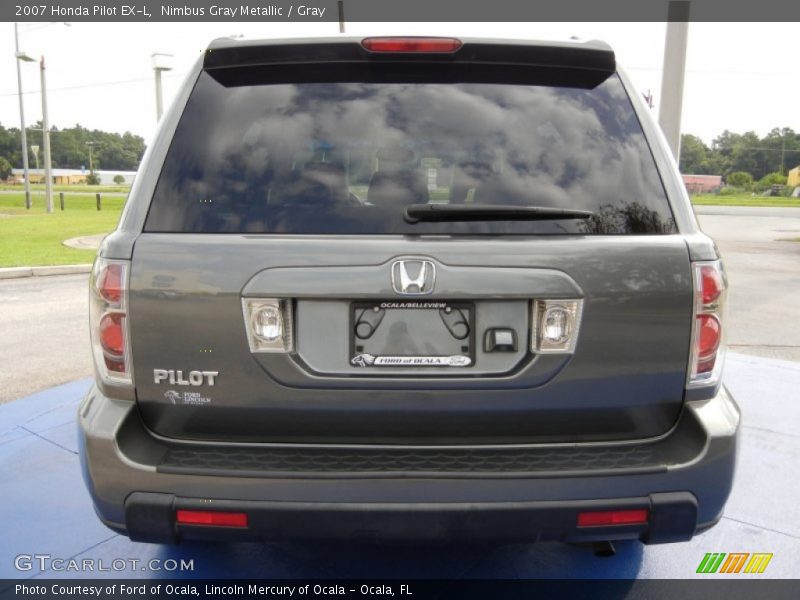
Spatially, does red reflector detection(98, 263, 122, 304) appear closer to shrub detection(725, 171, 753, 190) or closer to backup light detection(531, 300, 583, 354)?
backup light detection(531, 300, 583, 354)

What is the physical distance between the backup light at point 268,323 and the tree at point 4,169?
108053mm

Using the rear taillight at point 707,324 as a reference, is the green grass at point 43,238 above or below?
below

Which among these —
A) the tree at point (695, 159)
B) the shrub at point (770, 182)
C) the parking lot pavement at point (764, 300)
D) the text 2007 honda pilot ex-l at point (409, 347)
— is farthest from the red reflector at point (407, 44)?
the tree at point (695, 159)

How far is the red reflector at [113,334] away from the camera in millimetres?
1903

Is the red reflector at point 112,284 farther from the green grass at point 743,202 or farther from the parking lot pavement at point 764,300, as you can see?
the green grass at point 743,202

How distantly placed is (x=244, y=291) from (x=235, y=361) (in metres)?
0.20

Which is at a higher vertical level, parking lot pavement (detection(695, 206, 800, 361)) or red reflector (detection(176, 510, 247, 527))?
red reflector (detection(176, 510, 247, 527))

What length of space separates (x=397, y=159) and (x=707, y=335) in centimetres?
104

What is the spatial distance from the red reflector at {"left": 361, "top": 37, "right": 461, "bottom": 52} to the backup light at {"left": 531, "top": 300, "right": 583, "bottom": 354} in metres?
0.86

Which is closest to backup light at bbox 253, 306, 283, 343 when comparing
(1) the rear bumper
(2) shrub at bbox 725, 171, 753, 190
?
(1) the rear bumper

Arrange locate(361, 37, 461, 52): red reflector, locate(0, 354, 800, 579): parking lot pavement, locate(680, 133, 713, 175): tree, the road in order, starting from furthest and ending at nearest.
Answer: locate(680, 133, 713, 175): tree < the road < locate(0, 354, 800, 579): parking lot pavement < locate(361, 37, 461, 52): red reflector

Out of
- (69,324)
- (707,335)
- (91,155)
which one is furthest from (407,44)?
(91,155)

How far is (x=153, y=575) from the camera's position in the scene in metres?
2.67

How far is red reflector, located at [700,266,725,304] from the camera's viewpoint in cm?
192
